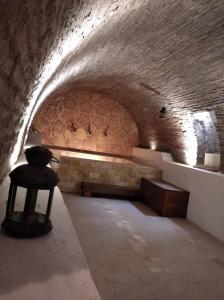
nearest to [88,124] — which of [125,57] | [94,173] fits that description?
[94,173]

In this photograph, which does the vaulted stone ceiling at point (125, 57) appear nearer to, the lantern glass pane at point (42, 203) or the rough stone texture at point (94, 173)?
the lantern glass pane at point (42, 203)

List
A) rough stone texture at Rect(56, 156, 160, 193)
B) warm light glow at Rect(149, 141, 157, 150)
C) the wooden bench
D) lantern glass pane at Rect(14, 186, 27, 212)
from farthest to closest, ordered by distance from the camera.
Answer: warm light glow at Rect(149, 141, 157, 150)
rough stone texture at Rect(56, 156, 160, 193)
the wooden bench
lantern glass pane at Rect(14, 186, 27, 212)

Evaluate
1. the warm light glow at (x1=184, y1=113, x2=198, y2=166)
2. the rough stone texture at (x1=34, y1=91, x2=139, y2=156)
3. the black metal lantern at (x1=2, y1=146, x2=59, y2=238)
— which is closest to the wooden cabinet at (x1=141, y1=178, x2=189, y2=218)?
the warm light glow at (x1=184, y1=113, x2=198, y2=166)

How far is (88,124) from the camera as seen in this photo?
390 inches

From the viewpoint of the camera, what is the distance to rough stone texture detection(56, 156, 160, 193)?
7180 millimetres

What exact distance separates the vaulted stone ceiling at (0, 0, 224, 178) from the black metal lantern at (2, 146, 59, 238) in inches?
Result: 13.6

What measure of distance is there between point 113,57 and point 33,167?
12.1ft

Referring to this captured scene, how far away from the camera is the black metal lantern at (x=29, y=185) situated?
1.83 metres

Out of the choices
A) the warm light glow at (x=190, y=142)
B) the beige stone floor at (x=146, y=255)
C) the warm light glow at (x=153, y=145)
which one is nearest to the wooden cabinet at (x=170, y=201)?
the beige stone floor at (x=146, y=255)

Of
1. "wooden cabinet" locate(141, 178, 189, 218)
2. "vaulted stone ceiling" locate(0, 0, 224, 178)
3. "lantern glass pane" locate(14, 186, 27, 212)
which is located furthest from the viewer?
"wooden cabinet" locate(141, 178, 189, 218)

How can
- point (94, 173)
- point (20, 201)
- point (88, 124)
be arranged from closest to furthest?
point (20, 201) → point (94, 173) → point (88, 124)

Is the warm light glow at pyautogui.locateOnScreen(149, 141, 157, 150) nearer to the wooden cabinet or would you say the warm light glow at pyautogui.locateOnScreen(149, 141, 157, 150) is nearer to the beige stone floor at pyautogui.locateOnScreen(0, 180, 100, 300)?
the wooden cabinet

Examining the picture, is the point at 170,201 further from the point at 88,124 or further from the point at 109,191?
the point at 88,124

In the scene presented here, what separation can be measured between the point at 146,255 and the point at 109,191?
3.25 m
